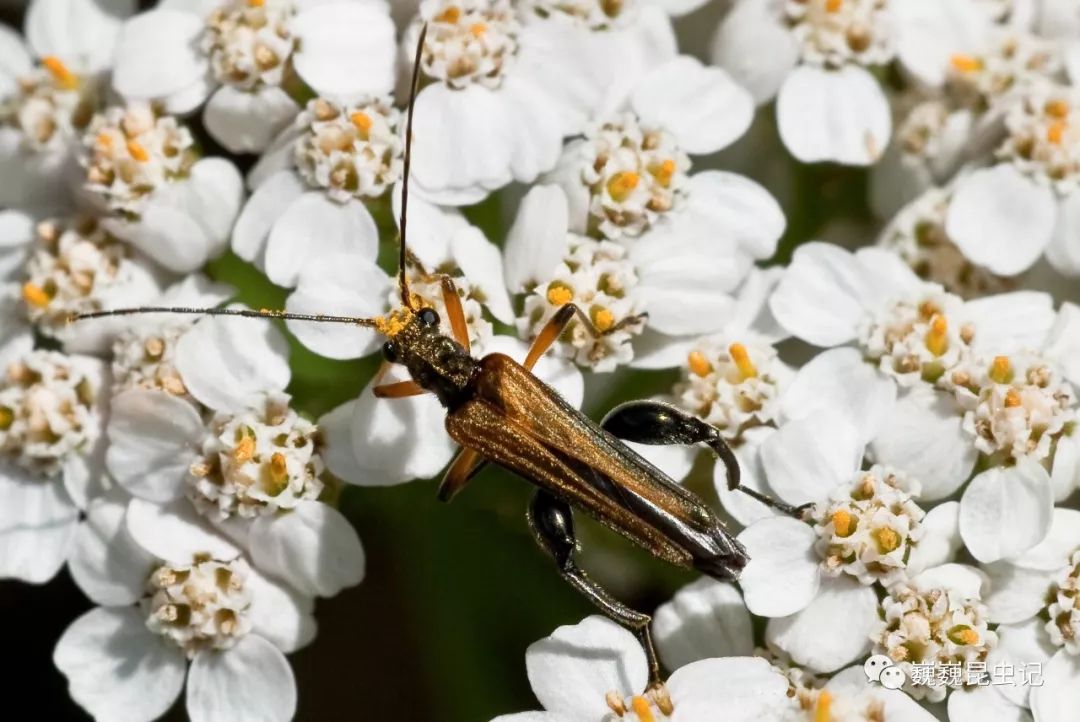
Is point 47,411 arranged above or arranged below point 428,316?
below

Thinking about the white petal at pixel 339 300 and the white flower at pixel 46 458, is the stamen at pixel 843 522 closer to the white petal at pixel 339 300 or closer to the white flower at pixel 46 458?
the white petal at pixel 339 300

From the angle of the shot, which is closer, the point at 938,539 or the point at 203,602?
the point at 938,539

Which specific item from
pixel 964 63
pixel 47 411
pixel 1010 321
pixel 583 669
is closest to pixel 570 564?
pixel 583 669

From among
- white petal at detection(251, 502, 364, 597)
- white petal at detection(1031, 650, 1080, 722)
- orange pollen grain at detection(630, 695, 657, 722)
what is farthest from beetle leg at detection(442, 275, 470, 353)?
white petal at detection(1031, 650, 1080, 722)

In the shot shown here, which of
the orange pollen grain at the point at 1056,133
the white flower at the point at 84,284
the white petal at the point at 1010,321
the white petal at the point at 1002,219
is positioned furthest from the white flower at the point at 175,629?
the orange pollen grain at the point at 1056,133

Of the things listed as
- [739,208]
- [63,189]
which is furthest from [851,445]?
[63,189]

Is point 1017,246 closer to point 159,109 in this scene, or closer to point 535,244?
point 535,244

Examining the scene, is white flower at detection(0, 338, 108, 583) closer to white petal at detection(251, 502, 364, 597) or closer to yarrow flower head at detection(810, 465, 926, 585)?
white petal at detection(251, 502, 364, 597)

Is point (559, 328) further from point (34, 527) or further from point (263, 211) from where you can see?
point (34, 527)
